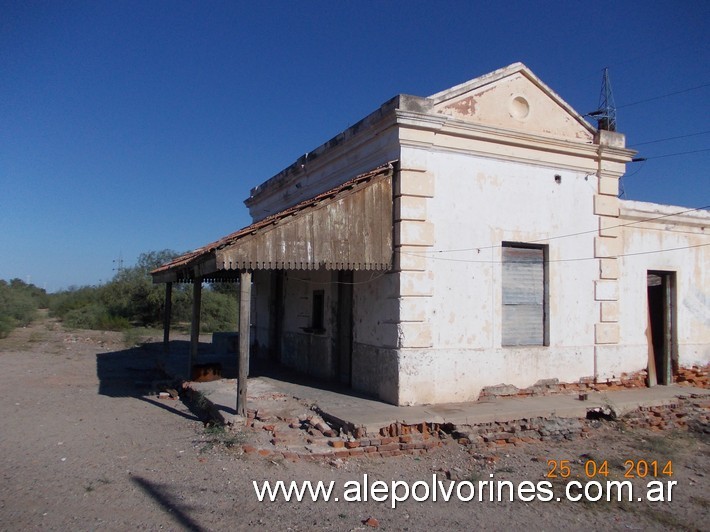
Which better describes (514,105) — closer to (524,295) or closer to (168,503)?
(524,295)

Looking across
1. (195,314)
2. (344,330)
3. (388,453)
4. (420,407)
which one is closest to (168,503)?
(388,453)

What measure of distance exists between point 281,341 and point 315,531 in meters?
9.27

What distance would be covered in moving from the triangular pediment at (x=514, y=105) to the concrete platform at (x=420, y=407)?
473cm

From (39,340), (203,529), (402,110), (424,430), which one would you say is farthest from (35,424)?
(39,340)

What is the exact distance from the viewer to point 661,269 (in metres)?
11.7

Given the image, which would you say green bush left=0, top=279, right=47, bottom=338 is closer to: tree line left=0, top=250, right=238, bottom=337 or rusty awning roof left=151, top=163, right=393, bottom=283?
tree line left=0, top=250, right=238, bottom=337

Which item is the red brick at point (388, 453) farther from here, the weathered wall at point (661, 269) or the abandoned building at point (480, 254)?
the weathered wall at point (661, 269)

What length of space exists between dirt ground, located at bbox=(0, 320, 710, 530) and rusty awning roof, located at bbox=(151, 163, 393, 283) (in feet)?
8.06

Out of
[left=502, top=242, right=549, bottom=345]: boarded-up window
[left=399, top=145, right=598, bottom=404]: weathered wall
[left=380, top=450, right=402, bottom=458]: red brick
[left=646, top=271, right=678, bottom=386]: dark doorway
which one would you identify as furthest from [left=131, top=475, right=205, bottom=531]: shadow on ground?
[left=646, top=271, right=678, bottom=386]: dark doorway

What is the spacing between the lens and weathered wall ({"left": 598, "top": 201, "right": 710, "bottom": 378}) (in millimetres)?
11141

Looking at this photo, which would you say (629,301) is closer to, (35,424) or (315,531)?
(315,531)

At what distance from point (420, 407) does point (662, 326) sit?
6.39m

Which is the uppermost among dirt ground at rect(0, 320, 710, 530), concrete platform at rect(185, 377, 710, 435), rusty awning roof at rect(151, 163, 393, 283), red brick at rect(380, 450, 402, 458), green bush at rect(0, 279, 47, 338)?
rusty awning roof at rect(151, 163, 393, 283)

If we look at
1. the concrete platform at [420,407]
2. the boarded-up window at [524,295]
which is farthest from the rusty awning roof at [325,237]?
the boarded-up window at [524,295]
